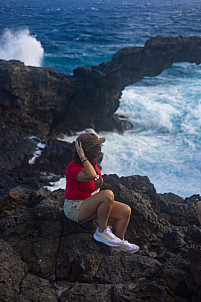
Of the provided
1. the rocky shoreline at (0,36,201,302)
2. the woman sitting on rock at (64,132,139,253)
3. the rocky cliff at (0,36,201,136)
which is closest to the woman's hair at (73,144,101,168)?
the woman sitting on rock at (64,132,139,253)

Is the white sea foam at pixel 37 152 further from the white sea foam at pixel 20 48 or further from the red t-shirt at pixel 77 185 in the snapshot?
the white sea foam at pixel 20 48

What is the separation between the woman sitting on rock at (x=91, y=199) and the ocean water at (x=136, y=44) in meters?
5.45

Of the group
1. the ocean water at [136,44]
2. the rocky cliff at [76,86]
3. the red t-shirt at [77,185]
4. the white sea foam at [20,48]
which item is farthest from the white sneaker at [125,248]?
the white sea foam at [20,48]

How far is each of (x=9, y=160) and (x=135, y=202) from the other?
5659mm

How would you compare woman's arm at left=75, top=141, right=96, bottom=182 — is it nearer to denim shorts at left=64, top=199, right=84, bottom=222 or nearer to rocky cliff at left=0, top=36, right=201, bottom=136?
denim shorts at left=64, top=199, right=84, bottom=222

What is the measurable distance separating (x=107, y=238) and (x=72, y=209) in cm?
54

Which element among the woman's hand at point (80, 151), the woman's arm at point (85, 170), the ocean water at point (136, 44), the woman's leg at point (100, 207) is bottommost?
the ocean water at point (136, 44)

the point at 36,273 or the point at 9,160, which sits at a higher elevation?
the point at 36,273

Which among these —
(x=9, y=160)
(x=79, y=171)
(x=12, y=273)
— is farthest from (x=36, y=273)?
(x=9, y=160)

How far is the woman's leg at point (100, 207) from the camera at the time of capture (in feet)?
12.1

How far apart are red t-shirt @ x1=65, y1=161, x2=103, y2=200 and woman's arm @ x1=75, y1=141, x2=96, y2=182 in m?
0.08

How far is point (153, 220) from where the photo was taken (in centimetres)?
436

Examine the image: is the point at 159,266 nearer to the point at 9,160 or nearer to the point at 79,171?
the point at 79,171

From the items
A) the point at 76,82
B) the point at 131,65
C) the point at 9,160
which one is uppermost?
the point at 131,65
